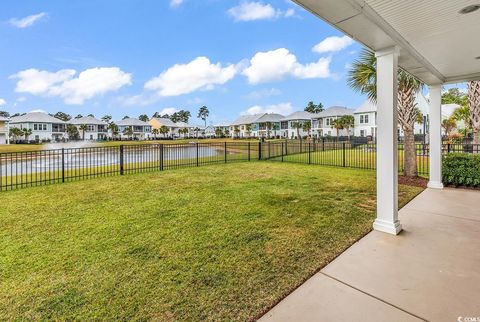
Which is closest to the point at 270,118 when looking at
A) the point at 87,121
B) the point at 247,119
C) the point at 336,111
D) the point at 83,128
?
the point at 247,119

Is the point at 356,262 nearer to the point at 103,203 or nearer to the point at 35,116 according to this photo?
the point at 103,203

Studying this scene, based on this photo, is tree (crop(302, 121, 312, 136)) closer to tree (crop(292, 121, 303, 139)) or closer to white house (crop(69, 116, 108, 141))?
tree (crop(292, 121, 303, 139))

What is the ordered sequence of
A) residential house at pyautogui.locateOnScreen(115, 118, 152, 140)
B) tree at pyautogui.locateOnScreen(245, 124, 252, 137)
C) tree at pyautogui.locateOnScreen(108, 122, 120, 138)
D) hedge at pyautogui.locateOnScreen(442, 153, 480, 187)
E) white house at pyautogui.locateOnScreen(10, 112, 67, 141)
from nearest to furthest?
hedge at pyautogui.locateOnScreen(442, 153, 480, 187)
white house at pyautogui.locateOnScreen(10, 112, 67, 141)
tree at pyautogui.locateOnScreen(108, 122, 120, 138)
tree at pyautogui.locateOnScreen(245, 124, 252, 137)
residential house at pyautogui.locateOnScreen(115, 118, 152, 140)

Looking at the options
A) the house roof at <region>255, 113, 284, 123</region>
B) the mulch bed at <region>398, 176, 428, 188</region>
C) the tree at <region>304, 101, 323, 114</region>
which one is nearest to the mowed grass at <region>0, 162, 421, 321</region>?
the mulch bed at <region>398, 176, 428, 188</region>

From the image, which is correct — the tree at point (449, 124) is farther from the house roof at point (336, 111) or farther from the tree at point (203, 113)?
the tree at point (203, 113)

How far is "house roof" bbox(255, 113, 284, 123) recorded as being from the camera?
207 feet

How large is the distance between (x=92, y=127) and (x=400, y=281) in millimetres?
73237

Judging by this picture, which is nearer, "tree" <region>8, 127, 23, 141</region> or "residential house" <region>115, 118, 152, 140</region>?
"tree" <region>8, 127, 23, 141</region>

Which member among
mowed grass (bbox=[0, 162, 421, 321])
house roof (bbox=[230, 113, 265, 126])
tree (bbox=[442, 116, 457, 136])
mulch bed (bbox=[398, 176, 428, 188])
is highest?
house roof (bbox=[230, 113, 265, 126])

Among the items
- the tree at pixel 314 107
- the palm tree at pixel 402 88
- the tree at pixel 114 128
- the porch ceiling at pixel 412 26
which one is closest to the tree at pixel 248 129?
the tree at pixel 314 107

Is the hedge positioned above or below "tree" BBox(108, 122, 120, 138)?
below

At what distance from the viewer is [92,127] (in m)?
63.7

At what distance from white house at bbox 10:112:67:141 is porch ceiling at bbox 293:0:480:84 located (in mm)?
63645

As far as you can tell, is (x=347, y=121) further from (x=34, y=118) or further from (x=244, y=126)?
(x=34, y=118)
